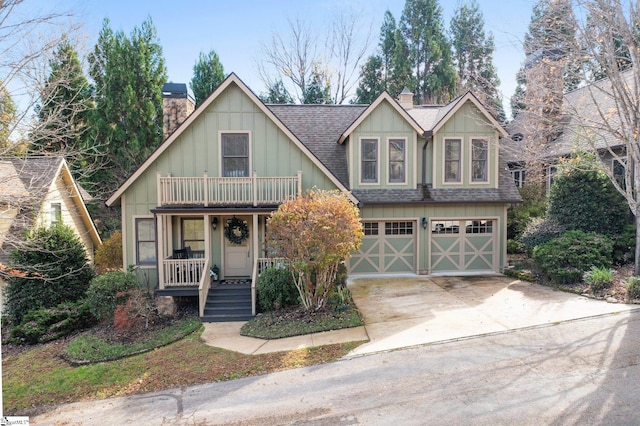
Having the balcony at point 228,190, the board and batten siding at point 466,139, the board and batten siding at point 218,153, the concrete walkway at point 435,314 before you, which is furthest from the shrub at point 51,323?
the board and batten siding at point 466,139

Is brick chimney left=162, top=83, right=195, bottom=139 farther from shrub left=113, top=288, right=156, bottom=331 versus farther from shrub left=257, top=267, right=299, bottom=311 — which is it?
shrub left=257, top=267, right=299, bottom=311

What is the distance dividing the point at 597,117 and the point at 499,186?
16.5 feet

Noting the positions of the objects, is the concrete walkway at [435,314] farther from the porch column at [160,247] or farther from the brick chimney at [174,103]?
the brick chimney at [174,103]

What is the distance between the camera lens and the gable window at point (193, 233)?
13.2 m

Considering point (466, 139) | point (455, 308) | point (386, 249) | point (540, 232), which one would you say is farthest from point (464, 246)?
point (455, 308)

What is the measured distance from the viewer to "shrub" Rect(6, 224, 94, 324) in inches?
476

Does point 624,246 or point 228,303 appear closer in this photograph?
point 228,303

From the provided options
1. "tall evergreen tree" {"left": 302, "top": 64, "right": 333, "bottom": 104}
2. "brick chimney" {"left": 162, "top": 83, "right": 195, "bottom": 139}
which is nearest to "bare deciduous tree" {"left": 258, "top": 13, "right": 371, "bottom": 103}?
"tall evergreen tree" {"left": 302, "top": 64, "right": 333, "bottom": 104}

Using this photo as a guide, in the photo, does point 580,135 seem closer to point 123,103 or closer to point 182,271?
point 182,271

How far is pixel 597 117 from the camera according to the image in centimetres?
1556

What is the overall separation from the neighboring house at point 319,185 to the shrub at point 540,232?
844 mm

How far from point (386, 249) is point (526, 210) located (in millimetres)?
7222

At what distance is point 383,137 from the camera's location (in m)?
14.6

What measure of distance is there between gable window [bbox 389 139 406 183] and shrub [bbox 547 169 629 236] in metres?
5.69
